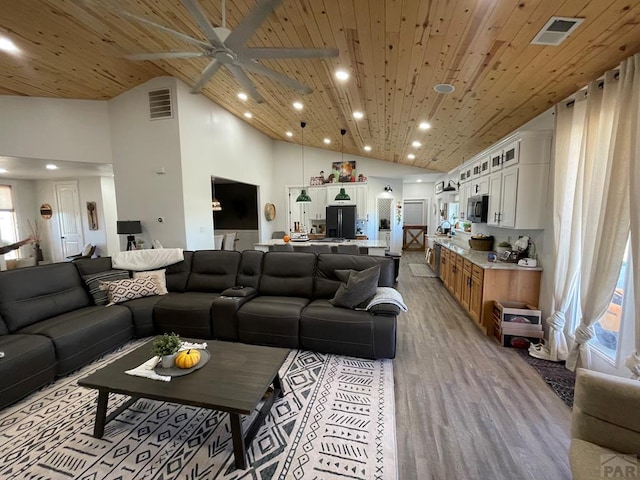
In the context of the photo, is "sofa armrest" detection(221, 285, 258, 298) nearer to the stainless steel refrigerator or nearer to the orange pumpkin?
the orange pumpkin

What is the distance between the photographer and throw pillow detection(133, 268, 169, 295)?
361 cm

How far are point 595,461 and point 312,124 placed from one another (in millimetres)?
5891

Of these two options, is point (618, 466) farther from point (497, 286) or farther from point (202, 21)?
point (202, 21)

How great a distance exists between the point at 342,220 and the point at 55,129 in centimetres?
632

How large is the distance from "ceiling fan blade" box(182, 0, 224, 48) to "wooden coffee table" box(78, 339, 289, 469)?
2.45 metres

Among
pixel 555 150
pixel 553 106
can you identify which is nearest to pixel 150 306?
pixel 555 150

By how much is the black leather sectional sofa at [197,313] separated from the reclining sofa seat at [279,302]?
0.01 metres

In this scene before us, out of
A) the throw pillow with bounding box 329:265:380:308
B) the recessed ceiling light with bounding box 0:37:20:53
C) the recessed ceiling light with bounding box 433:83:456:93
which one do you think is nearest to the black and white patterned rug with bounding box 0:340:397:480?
the throw pillow with bounding box 329:265:380:308

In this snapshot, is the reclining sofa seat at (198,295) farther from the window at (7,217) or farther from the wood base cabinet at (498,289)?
the window at (7,217)

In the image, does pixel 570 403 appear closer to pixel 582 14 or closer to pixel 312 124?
pixel 582 14

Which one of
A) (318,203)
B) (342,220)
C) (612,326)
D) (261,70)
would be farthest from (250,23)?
(318,203)

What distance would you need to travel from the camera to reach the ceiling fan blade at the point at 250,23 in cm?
186

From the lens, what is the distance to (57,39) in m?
3.29

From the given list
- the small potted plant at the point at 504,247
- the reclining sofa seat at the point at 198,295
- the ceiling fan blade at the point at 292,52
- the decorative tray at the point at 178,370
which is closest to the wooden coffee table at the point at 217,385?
the decorative tray at the point at 178,370
